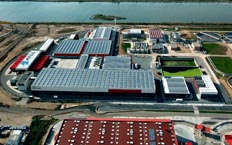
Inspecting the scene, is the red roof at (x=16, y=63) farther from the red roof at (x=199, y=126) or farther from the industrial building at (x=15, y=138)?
the red roof at (x=199, y=126)

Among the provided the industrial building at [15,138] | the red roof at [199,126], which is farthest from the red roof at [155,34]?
the industrial building at [15,138]

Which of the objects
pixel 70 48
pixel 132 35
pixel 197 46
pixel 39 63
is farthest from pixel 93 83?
pixel 197 46

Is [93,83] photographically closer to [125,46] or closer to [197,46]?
[125,46]

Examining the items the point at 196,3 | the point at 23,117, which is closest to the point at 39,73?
the point at 23,117

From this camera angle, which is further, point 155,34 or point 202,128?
point 155,34

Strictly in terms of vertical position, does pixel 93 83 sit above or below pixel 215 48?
below

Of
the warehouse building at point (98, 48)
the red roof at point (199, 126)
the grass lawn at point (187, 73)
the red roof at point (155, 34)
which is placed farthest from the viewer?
the red roof at point (155, 34)
